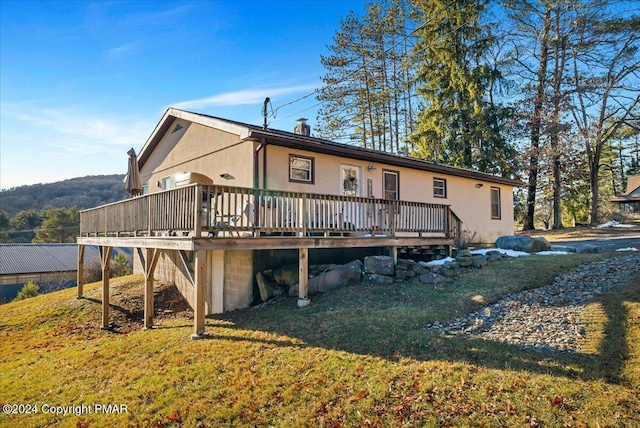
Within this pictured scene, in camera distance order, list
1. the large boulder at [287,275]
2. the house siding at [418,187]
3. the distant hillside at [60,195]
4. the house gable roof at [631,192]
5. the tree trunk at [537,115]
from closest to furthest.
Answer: the large boulder at [287,275], the house siding at [418,187], the tree trunk at [537,115], the house gable roof at [631,192], the distant hillside at [60,195]

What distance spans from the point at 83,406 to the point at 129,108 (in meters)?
13.6

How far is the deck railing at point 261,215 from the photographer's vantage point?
24.2 feet

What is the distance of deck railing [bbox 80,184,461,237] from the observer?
7.38 m

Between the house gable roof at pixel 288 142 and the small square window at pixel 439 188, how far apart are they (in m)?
0.39

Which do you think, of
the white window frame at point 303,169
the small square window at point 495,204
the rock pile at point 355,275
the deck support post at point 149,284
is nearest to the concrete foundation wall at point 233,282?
the rock pile at point 355,275

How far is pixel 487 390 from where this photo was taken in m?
4.16

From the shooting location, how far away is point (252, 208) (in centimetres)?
869

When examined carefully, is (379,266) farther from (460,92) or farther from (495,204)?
(460,92)

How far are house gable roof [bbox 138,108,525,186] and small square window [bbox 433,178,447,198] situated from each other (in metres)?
0.39

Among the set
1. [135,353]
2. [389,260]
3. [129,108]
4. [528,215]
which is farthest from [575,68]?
[135,353]

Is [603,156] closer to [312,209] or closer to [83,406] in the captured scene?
[312,209]

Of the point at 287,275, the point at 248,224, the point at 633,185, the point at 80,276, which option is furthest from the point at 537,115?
the point at 80,276

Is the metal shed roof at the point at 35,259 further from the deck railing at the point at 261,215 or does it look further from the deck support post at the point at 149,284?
the deck support post at the point at 149,284

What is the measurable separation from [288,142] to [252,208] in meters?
2.12
